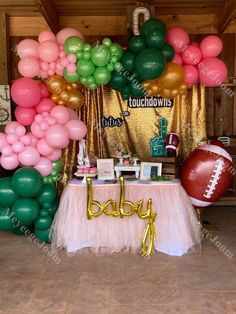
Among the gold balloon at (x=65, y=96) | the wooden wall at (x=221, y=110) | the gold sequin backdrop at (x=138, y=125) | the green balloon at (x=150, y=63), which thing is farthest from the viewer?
the wooden wall at (x=221, y=110)

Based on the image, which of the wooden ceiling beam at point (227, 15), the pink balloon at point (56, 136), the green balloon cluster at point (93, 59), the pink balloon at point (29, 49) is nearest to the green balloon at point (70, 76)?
the green balloon cluster at point (93, 59)

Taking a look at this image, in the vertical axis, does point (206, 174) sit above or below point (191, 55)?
below

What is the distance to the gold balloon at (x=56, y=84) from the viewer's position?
3.61m

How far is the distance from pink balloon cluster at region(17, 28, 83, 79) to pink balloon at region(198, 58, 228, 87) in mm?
1195

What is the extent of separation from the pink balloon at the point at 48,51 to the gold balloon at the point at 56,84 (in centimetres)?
17

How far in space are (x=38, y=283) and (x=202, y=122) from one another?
251 centimetres

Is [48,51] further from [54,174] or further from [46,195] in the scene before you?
[46,195]

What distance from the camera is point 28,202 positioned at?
11.8 feet

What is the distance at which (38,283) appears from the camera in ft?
9.62

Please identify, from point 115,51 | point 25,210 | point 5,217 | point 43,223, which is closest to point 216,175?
point 115,51

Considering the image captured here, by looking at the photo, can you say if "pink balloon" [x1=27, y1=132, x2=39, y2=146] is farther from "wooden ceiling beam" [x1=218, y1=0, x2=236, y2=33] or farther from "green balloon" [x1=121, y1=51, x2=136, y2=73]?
"wooden ceiling beam" [x1=218, y1=0, x2=236, y2=33]

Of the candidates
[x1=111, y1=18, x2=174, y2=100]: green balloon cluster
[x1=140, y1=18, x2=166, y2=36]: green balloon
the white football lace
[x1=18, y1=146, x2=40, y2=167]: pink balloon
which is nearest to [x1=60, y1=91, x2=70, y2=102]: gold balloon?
[x1=111, y1=18, x2=174, y2=100]: green balloon cluster

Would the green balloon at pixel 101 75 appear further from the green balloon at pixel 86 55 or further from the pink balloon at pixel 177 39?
the pink balloon at pixel 177 39

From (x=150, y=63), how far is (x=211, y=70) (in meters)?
Answer: 0.69
